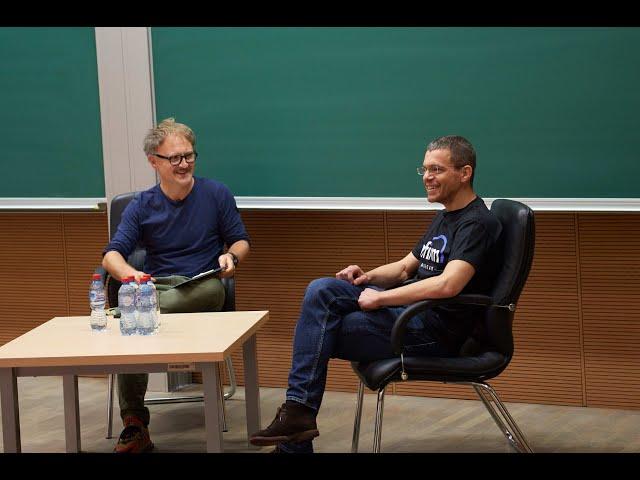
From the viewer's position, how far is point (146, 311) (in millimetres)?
3930

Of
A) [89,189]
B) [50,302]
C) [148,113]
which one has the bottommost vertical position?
[50,302]

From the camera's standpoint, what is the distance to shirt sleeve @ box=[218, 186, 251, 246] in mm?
4902

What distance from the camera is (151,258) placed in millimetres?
4848

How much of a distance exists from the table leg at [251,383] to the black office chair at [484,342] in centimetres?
55

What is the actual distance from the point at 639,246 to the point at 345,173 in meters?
1.37

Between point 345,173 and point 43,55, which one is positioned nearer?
point 345,173

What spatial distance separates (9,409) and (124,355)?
1.55ft

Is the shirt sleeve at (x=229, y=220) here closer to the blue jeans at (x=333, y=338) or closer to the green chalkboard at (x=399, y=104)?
the green chalkboard at (x=399, y=104)

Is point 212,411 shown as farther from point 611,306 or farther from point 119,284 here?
point 611,306

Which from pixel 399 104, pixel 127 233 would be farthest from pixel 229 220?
pixel 399 104

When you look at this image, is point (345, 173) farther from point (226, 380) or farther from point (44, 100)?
point (44, 100)

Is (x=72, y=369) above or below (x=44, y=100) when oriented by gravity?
below

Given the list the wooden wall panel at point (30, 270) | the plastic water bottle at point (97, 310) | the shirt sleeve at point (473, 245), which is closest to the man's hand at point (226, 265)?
the plastic water bottle at point (97, 310)

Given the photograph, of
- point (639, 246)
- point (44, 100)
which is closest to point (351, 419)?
point (639, 246)
